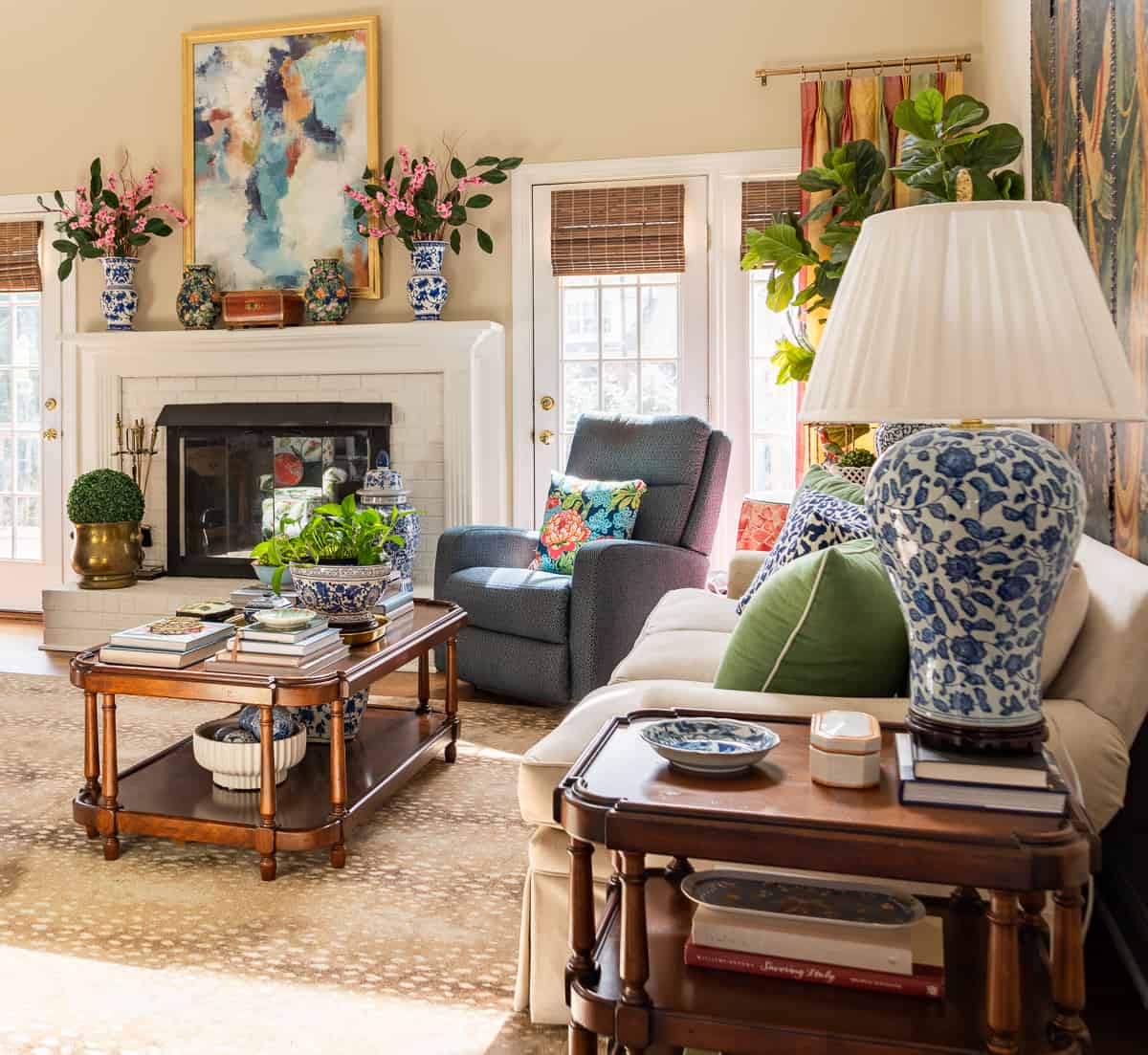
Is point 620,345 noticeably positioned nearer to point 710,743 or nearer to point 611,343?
point 611,343

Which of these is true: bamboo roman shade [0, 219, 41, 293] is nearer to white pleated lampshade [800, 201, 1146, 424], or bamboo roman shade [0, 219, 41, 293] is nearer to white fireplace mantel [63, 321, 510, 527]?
white fireplace mantel [63, 321, 510, 527]

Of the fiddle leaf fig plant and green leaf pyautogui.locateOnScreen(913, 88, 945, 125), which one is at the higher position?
green leaf pyautogui.locateOnScreen(913, 88, 945, 125)

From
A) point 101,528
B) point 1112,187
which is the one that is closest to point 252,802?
point 1112,187

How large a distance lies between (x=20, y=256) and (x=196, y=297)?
1.14 m

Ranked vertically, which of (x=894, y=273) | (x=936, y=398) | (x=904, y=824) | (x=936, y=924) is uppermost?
(x=894, y=273)

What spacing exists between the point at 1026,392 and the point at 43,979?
6.46 ft

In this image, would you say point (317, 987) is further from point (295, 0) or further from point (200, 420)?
point (295, 0)

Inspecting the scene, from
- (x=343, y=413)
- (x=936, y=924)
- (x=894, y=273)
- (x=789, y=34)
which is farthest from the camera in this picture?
(x=343, y=413)

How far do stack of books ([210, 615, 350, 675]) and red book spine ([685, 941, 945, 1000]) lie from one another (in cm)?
139

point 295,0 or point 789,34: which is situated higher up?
point 295,0

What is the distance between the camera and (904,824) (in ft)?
4.35

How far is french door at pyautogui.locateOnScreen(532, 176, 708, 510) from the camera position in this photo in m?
5.21

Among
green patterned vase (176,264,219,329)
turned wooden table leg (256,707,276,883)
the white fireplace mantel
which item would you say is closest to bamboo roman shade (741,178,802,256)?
the white fireplace mantel

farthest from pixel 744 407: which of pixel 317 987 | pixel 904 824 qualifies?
pixel 904 824
